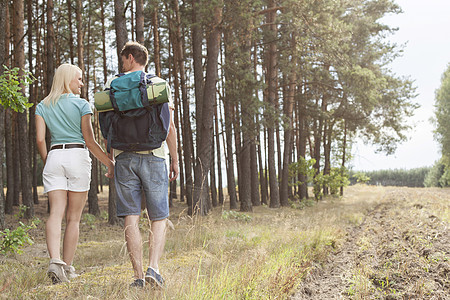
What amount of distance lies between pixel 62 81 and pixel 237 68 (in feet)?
36.1

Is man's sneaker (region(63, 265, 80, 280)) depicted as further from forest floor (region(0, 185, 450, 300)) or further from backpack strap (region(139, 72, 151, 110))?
backpack strap (region(139, 72, 151, 110))

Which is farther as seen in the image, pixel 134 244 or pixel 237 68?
pixel 237 68

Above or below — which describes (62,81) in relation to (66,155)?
above

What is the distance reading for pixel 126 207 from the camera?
3.62m

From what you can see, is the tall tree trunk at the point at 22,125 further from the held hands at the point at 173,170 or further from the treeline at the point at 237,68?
the held hands at the point at 173,170

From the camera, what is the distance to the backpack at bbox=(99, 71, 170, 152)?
3561 millimetres

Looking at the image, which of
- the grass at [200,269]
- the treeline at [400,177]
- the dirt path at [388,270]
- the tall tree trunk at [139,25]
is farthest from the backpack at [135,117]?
the treeline at [400,177]

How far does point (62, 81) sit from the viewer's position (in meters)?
4.53

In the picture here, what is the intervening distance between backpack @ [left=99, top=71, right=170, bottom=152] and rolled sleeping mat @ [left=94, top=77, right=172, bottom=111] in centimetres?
1

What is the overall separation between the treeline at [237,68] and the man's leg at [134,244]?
113 inches

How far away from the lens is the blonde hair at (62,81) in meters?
4.50

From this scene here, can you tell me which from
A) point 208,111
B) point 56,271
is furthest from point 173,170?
point 208,111

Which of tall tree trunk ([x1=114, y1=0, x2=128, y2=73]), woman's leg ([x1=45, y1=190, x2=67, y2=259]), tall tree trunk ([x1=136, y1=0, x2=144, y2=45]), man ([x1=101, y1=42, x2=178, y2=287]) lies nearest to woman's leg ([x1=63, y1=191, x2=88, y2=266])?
woman's leg ([x1=45, y1=190, x2=67, y2=259])

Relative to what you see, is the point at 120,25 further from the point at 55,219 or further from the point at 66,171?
the point at 55,219
